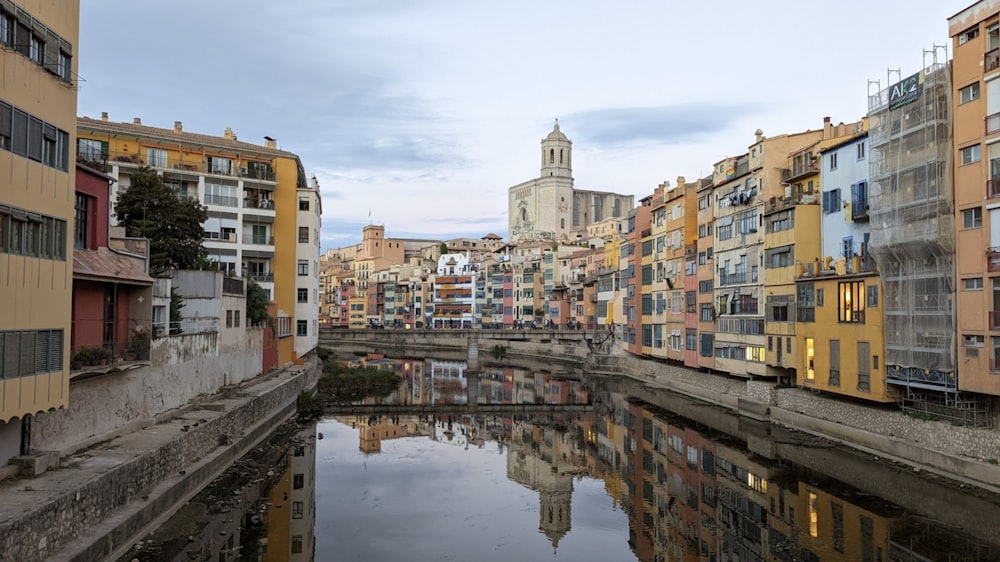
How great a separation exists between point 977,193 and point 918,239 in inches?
117

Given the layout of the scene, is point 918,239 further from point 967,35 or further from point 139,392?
point 139,392

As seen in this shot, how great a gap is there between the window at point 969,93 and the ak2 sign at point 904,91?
2143 mm

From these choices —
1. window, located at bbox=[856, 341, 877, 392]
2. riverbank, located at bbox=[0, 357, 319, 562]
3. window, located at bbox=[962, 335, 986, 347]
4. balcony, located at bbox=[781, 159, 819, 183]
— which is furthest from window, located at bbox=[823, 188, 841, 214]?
riverbank, located at bbox=[0, 357, 319, 562]

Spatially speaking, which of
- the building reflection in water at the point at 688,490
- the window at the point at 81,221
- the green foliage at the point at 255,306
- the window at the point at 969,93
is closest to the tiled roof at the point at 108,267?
the window at the point at 81,221

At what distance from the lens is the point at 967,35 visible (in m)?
28.8

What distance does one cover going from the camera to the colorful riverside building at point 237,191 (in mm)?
57031

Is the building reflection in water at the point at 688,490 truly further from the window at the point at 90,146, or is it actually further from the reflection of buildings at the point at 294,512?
the window at the point at 90,146

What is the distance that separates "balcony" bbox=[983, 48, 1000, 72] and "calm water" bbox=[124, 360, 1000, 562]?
15.1 meters

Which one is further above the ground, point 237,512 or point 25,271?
point 25,271

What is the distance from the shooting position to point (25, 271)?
60.3ft

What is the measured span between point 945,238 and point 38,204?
1210 inches

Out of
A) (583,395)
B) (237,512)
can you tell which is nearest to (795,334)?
(583,395)

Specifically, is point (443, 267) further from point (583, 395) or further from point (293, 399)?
point (293, 399)

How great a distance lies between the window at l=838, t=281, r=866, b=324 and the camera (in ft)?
117
